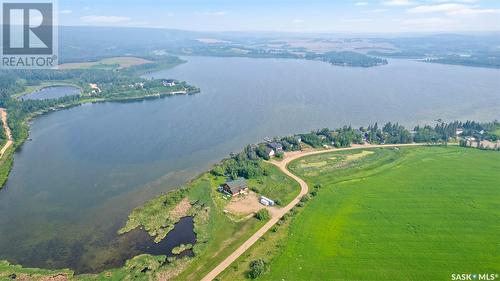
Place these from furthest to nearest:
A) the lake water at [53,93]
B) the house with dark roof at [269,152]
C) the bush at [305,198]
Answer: the lake water at [53,93] → the house with dark roof at [269,152] → the bush at [305,198]

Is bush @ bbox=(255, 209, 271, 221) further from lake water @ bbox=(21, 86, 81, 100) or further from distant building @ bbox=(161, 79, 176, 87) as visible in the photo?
lake water @ bbox=(21, 86, 81, 100)

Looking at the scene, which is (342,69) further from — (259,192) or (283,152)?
(259,192)

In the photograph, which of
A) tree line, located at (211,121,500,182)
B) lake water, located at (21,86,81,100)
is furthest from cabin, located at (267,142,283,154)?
lake water, located at (21,86,81,100)

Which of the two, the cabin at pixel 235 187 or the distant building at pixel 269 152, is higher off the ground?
the distant building at pixel 269 152

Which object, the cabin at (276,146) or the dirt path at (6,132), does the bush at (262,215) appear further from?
the dirt path at (6,132)

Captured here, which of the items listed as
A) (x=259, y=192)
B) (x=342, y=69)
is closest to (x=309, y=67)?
(x=342, y=69)

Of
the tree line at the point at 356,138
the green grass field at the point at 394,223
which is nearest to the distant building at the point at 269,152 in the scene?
the tree line at the point at 356,138
